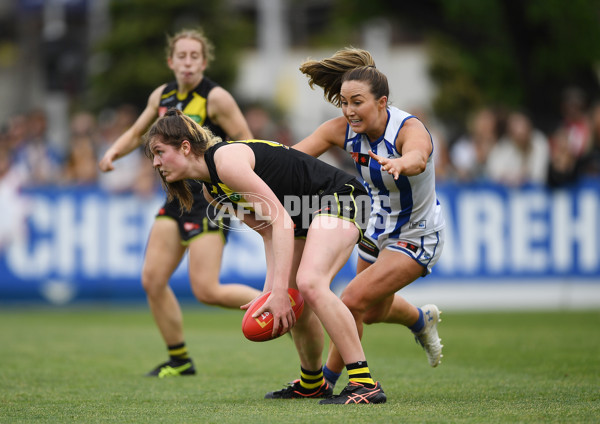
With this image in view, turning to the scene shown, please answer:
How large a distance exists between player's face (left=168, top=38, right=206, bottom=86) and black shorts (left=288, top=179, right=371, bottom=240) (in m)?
2.16

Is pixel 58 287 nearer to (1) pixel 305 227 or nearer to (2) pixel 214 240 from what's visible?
(2) pixel 214 240

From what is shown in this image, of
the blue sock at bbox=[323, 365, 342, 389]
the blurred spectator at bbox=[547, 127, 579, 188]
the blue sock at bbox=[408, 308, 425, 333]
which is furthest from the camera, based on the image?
the blurred spectator at bbox=[547, 127, 579, 188]

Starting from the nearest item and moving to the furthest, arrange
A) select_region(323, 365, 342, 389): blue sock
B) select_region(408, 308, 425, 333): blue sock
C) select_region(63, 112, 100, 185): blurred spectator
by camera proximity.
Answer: select_region(323, 365, 342, 389): blue sock
select_region(408, 308, 425, 333): blue sock
select_region(63, 112, 100, 185): blurred spectator

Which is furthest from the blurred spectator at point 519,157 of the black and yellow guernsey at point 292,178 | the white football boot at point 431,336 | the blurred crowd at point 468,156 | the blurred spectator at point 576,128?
the black and yellow guernsey at point 292,178

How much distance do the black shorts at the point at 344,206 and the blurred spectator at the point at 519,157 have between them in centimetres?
764

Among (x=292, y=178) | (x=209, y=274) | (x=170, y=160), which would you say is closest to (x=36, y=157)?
(x=209, y=274)

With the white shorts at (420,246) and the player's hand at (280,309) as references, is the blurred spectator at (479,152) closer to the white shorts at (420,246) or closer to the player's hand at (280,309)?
the white shorts at (420,246)

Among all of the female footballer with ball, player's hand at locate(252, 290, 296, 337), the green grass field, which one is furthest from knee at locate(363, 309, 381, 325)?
player's hand at locate(252, 290, 296, 337)

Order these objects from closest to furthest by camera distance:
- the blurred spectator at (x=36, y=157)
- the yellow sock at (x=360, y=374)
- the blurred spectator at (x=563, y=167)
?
the yellow sock at (x=360, y=374)
the blurred spectator at (x=563, y=167)
the blurred spectator at (x=36, y=157)

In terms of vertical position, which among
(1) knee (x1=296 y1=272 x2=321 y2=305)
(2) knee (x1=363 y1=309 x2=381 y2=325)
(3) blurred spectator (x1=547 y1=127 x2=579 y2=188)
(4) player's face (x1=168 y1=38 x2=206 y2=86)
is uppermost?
(4) player's face (x1=168 y1=38 x2=206 y2=86)

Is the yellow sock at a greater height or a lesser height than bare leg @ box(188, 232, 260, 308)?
lesser

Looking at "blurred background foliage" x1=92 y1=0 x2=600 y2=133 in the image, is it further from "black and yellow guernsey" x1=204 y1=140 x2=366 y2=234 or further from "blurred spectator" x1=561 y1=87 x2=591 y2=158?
"black and yellow guernsey" x1=204 y1=140 x2=366 y2=234

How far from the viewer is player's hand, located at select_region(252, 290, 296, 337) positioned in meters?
5.12

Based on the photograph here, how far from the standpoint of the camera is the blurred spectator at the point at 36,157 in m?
13.5
